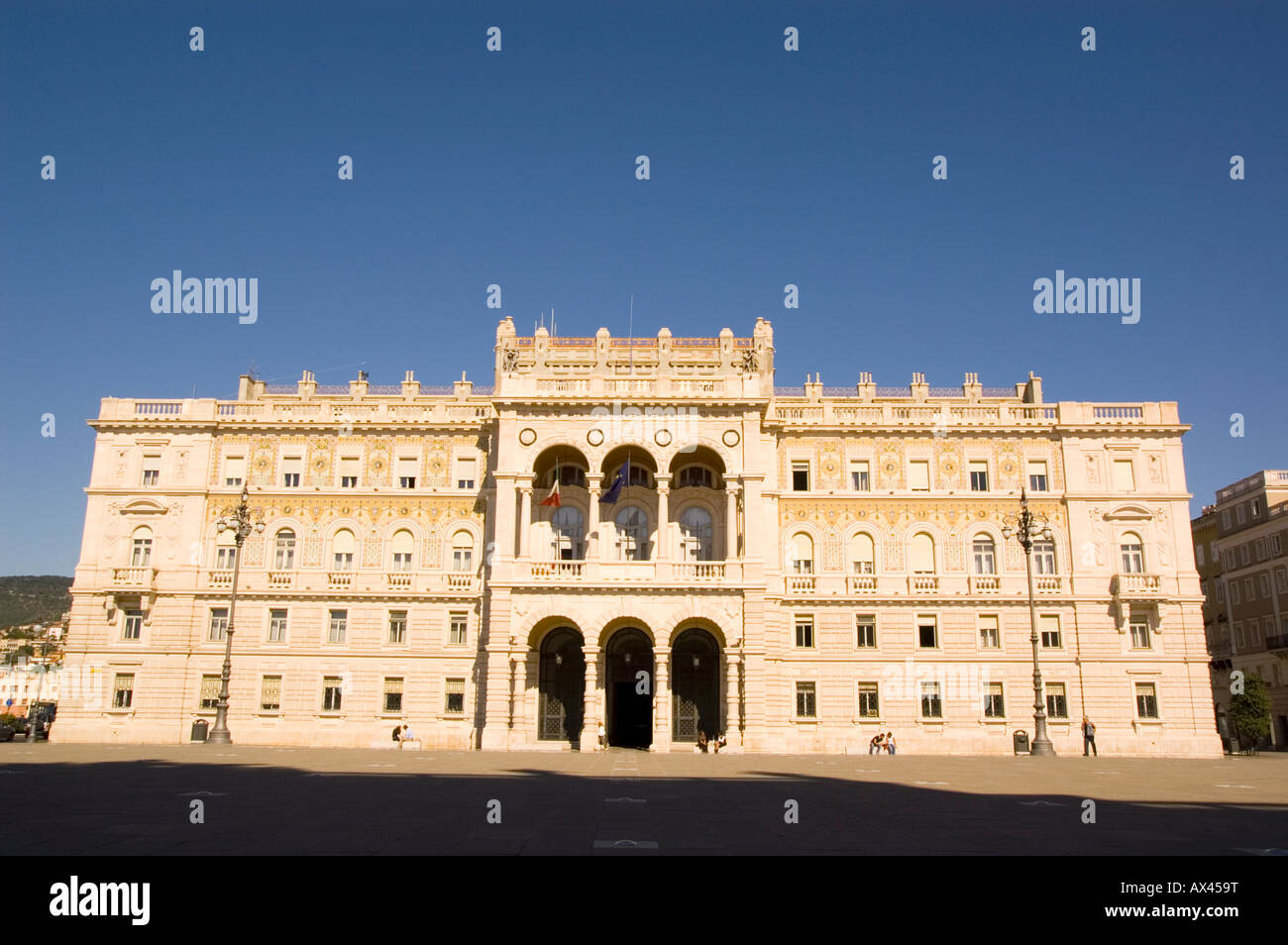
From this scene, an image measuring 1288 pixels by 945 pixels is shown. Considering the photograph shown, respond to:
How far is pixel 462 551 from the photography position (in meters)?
48.7

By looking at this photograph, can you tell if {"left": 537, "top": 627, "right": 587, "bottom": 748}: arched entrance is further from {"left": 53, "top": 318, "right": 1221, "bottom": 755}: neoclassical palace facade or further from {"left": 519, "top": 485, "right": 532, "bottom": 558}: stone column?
{"left": 519, "top": 485, "right": 532, "bottom": 558}: stone column

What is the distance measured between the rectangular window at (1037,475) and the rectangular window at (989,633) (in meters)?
6.84

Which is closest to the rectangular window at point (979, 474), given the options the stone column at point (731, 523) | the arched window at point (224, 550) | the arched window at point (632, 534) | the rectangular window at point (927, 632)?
the rectangular window at point (927, 632)

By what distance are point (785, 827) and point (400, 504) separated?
37.7 meters

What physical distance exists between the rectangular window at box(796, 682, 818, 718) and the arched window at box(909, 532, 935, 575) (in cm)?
763

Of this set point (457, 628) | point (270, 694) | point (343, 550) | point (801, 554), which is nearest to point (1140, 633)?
point (801, 554)

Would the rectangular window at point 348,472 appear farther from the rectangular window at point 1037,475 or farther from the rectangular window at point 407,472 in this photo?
the rectangular window at point 1037,475

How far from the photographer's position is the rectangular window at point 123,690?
46.8 meters

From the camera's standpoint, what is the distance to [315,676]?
4728 centimetres

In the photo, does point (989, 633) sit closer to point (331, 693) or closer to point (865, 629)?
point (865, 629)

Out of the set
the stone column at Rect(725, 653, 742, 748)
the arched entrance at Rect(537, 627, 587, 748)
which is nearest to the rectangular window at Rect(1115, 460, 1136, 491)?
the stone column at Rect(725, 653, 742, 748)

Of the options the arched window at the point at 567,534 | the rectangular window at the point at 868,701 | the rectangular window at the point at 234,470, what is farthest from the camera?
the rectangular window at the point at 234,470

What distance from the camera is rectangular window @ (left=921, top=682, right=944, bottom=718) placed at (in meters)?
46.4
